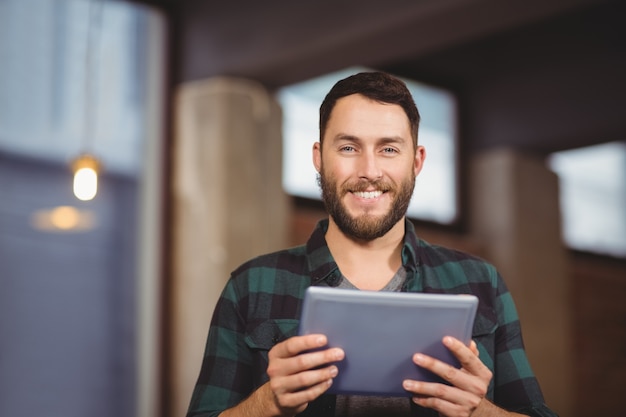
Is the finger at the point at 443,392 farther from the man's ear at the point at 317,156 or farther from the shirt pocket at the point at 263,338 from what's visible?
the man's ear at the point at 317,156

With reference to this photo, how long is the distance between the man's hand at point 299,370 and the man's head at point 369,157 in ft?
1.28

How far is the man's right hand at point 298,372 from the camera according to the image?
1559 millimetres

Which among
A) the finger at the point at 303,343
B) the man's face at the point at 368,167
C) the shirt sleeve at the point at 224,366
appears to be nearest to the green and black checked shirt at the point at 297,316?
the shirt sleeve at the point at 224,366

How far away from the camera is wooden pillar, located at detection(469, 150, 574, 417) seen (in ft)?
23.6

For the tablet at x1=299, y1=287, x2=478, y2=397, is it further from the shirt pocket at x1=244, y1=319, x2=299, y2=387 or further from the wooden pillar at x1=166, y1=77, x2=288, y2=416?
the wooden pillar at x1=166, y1=77, x2=288, y2=416

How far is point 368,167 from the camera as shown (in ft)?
6.08

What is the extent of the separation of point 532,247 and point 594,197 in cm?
130

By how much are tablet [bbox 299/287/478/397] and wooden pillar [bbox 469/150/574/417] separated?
567cm

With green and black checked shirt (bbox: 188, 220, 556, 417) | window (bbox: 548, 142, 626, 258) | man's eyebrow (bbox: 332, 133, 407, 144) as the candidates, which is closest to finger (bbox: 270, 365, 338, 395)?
green and black checked shirt (bbox: 188, 220, 556, 417)

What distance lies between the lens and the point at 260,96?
219 inches

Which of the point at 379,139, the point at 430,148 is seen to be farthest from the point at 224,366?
the point at 430,148

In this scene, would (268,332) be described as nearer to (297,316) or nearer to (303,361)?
(297,316)

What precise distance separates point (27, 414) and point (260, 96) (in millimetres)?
2264

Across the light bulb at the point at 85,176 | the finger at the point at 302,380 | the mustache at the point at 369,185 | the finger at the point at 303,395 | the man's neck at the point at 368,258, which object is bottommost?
the finger at the point at 303,395
